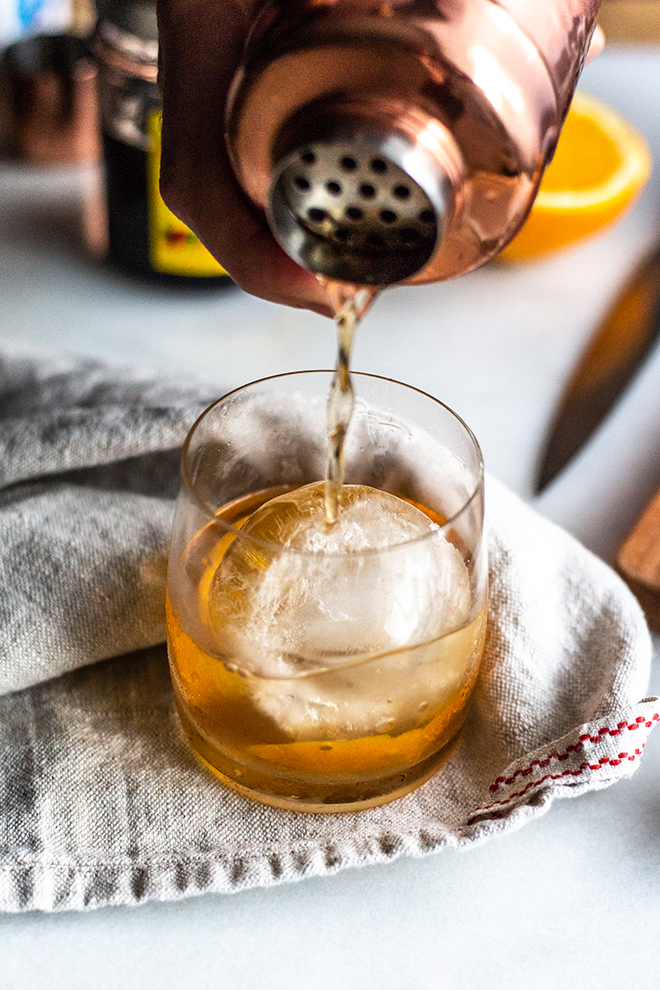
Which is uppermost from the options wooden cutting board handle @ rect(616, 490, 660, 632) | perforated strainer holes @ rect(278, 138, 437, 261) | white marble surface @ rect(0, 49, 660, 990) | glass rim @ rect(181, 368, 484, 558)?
perforated strainer holes @ rect(278, 138, 437, 261)

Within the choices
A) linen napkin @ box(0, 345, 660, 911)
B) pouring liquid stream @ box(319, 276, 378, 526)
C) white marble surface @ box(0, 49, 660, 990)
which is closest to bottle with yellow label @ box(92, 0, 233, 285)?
white marble surface @ box(0, 49, 660, 990)

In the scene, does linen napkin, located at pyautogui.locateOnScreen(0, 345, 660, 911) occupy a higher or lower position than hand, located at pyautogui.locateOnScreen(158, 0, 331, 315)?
lower

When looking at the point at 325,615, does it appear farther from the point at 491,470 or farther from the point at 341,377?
the point at 491,470

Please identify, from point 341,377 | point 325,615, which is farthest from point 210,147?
point 325,615

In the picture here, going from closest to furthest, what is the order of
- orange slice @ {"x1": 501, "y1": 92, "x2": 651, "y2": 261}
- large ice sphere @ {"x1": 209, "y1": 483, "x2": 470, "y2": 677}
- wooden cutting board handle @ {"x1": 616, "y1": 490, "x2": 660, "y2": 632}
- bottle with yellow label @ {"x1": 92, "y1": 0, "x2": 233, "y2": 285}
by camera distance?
large ice sphere @ {"x1": 209, "y1": 483, "x2": 470, "y2": 677} → wooden cutting board handle @ {"x1": 616, "y1": 490, "x2": 660, "y2": 632} → bottle with yellow label @ {"x1": 92, "y1": 0, "x2": 233, "y2": 285} → orange slice @ {"x1": 501, "y1": 92, "x2": 651, "y2": 261}

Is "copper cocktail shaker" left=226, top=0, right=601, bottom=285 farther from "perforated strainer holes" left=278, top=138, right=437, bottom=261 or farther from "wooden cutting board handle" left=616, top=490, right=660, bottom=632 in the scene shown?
"wooden cutting board handle" left=616, top=490, right=660, bottom=632

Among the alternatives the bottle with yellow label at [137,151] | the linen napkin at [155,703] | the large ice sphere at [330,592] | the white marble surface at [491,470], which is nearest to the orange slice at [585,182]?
the white marble surface at [491,470]

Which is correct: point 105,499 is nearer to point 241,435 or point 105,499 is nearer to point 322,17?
point 241,435

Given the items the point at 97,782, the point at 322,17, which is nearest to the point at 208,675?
the point at 97,782
